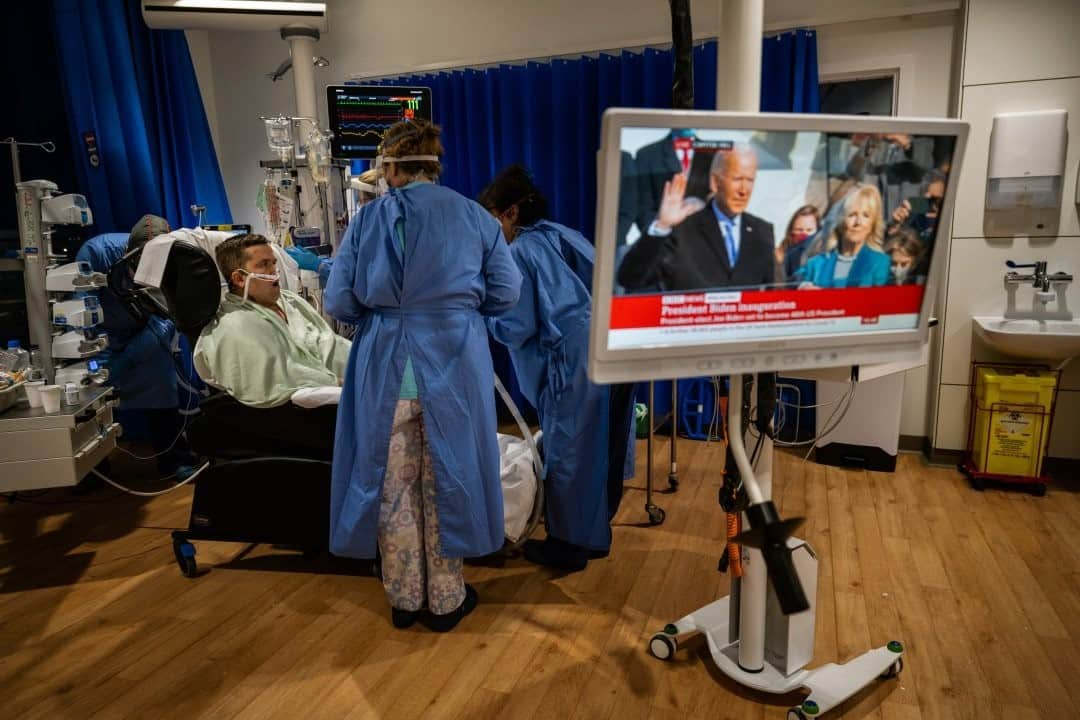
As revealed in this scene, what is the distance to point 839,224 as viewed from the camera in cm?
125

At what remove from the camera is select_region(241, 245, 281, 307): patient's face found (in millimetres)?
2549

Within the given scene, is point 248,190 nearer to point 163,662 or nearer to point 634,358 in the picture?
point 163,662

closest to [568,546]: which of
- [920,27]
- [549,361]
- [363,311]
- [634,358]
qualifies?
[549,361]

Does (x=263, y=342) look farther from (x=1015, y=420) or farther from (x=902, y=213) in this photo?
(x=1015, y=420)

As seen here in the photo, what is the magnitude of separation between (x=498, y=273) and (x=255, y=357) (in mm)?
905

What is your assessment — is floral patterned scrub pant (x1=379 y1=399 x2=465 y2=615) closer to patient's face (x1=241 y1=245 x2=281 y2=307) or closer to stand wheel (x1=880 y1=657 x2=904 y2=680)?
patient's face (x1=241 y1=245 x2=281 y2=307)

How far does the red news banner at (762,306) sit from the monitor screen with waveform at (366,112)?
7.93 ft

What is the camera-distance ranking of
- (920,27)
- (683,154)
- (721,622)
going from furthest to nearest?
1. (920,27)
2. (721,622)
3. (683,154)

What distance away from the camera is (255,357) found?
7.77 ft

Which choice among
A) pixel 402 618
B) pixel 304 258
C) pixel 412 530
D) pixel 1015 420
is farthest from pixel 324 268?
pixel 1015 420

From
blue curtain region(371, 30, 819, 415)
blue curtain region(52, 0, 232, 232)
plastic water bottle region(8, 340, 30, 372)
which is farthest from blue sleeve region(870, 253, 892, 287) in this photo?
blue curtain region(52, 0, 232, 232)

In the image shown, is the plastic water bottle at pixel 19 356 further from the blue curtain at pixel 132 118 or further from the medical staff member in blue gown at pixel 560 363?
the medical staff member in blue gown at pixel 560 363

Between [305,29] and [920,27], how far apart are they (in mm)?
3156

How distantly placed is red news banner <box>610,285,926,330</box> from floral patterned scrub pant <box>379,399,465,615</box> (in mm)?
1005
